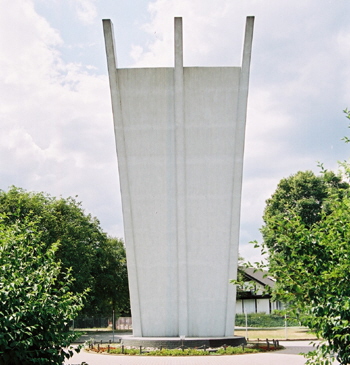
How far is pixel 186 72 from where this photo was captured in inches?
721

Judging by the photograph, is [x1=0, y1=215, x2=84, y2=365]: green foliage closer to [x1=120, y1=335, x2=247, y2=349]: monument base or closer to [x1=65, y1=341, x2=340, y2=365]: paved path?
[x1=65, y1=341, x2=340, y2=365]: paved path

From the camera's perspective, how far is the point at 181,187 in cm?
1814

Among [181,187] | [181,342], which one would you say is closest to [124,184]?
[181,187]

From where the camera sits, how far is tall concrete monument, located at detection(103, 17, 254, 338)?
18.2 meters

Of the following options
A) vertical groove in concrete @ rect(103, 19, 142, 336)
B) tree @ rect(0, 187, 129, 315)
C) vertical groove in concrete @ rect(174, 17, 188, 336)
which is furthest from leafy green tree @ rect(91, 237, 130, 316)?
vertical groove in concrete @ rect(174, 17, 188, 336)

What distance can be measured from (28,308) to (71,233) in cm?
3203

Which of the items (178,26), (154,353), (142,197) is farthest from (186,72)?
(154,353)

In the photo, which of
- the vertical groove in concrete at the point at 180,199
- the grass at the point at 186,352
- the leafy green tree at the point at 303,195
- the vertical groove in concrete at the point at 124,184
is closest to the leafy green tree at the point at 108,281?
the leafy green tree at the point at 303,195

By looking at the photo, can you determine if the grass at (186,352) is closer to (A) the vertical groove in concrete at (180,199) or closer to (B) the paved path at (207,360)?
(B) the paved path at (207,360)

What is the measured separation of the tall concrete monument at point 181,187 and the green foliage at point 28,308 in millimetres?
11914

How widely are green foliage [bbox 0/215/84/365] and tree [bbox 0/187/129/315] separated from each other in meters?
27.1

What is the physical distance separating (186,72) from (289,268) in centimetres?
1423

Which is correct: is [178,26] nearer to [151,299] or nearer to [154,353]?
[151,299]

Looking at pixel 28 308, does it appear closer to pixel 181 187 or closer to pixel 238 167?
pixel 181 187
